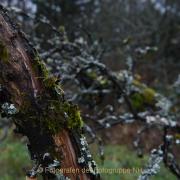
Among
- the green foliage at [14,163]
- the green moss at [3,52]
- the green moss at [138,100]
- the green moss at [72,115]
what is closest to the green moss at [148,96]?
the green moss at [138,100]

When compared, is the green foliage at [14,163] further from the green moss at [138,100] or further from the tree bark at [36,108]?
the tree bark at [36,108]

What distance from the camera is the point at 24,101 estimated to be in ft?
2.67

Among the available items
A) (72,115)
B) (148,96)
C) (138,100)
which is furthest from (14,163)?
(72,115)

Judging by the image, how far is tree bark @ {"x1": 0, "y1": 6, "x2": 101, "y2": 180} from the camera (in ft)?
2.67

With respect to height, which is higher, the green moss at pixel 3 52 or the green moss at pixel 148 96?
the green moss at pixel 148 96

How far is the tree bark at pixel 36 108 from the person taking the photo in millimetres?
812

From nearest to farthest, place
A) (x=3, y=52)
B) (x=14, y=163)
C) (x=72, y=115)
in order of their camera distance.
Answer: (x=3, y=52), (x=72, y=115), (x=14, y=163)

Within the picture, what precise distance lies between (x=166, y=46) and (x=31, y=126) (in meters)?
5.90

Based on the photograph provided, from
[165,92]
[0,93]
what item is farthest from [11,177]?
[165,92]

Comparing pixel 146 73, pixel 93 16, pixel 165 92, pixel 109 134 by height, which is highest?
pixel 93 16

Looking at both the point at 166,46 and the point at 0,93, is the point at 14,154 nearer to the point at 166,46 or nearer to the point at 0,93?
the point at 0,93

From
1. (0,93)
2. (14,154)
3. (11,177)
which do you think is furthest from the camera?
(14,154)

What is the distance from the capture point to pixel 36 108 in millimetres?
823

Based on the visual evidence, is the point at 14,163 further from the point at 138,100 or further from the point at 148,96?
the point at 148,96
